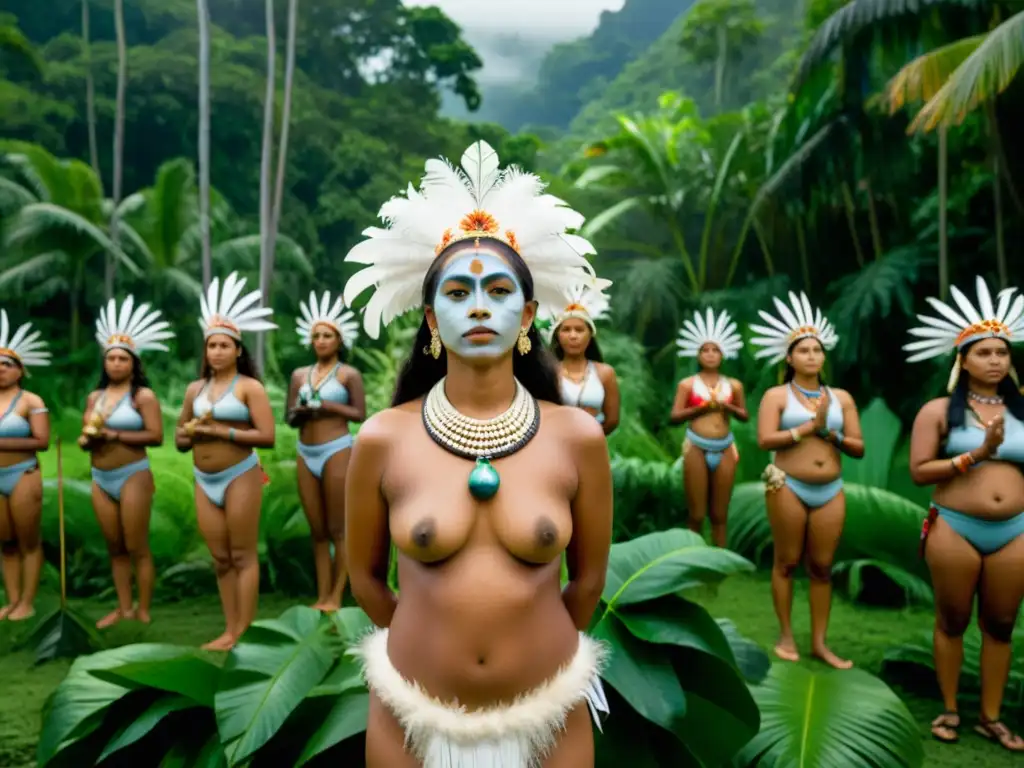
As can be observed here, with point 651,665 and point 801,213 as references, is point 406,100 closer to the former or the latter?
point 801,213

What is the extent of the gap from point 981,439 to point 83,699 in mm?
3505

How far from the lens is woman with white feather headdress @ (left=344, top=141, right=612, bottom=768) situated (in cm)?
174

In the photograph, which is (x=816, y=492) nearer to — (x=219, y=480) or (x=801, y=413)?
(x=801, y=413)

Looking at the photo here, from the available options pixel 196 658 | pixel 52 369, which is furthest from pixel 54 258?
pixel 196 658

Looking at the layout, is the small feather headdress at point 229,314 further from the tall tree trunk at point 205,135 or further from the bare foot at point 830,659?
the tall tree trunk at point 205,135

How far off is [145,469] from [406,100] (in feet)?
47.2

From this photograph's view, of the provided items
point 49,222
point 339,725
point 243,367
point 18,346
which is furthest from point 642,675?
point 49,222

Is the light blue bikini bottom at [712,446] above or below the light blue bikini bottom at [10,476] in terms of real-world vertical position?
above

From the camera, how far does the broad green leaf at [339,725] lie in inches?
97.6

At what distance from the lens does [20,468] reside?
16.8ft

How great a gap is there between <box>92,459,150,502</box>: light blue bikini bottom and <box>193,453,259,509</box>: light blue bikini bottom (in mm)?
843

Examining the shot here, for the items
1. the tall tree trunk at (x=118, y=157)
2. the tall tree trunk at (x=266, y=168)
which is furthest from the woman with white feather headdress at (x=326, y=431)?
the tall tree trunk at (x=118, y=157)

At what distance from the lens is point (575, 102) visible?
26000 millimetres

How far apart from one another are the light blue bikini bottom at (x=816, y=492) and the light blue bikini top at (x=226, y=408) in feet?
9.45
